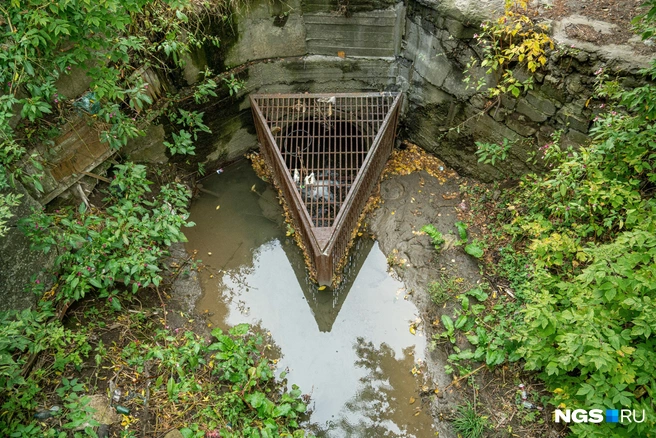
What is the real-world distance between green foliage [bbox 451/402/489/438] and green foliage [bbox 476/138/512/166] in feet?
8.45

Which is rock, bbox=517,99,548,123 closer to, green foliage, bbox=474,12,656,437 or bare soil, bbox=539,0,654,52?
green foliage, bbox=474,12,656,437

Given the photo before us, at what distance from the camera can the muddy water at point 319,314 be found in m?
3.90

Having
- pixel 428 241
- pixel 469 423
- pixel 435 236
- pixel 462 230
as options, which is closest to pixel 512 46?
pixel 462 230

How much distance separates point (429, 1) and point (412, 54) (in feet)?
2.30

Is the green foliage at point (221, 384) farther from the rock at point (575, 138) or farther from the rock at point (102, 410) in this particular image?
the rock at point (575, 138)

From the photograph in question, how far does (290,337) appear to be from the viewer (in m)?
4.32

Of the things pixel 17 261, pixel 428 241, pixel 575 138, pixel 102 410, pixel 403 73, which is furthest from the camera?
pixel 403 73

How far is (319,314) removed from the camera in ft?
14.8

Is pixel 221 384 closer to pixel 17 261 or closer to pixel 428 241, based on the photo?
pixel 17 261

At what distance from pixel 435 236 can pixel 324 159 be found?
1.65 metres

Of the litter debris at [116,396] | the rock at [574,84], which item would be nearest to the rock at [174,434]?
the litter debris at [116,396]

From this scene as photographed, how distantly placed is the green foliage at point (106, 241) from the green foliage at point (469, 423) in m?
2.94

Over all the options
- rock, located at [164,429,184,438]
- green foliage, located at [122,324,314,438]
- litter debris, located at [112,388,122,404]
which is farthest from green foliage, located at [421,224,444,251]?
litter debris, located at [112,388,122,404]

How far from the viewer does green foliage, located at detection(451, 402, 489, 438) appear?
11.6ft
